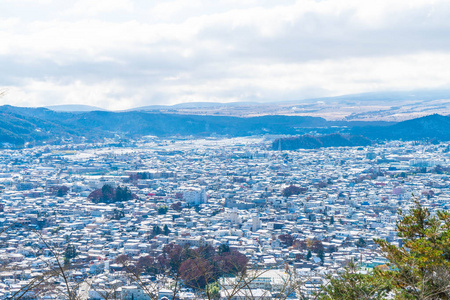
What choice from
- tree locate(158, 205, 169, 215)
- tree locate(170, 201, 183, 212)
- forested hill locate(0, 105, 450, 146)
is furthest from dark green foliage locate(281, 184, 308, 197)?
forested hill locate(0, 105, 450, 146)

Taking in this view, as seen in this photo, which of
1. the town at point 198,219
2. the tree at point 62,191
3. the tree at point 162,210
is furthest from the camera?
the tree at point 62,191

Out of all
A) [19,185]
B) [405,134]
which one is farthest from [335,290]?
[405,134]

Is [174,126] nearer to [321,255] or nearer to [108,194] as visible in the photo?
[108,194]

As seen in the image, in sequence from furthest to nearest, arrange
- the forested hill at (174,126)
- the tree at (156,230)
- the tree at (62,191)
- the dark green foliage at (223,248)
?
the forested hill at (174,126) < the tree at (62,191) < the tree at (156,230) < the dark green foliage at (223,248)

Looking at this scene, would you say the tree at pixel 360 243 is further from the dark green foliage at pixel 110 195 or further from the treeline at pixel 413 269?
the dark green foliage at pixel 110 195

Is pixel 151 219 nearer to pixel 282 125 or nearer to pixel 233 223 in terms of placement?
pixel 233 223

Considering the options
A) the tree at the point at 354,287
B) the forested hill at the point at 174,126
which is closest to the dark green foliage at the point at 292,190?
the tree at the point at 354,287

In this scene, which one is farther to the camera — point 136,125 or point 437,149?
point 136,125
